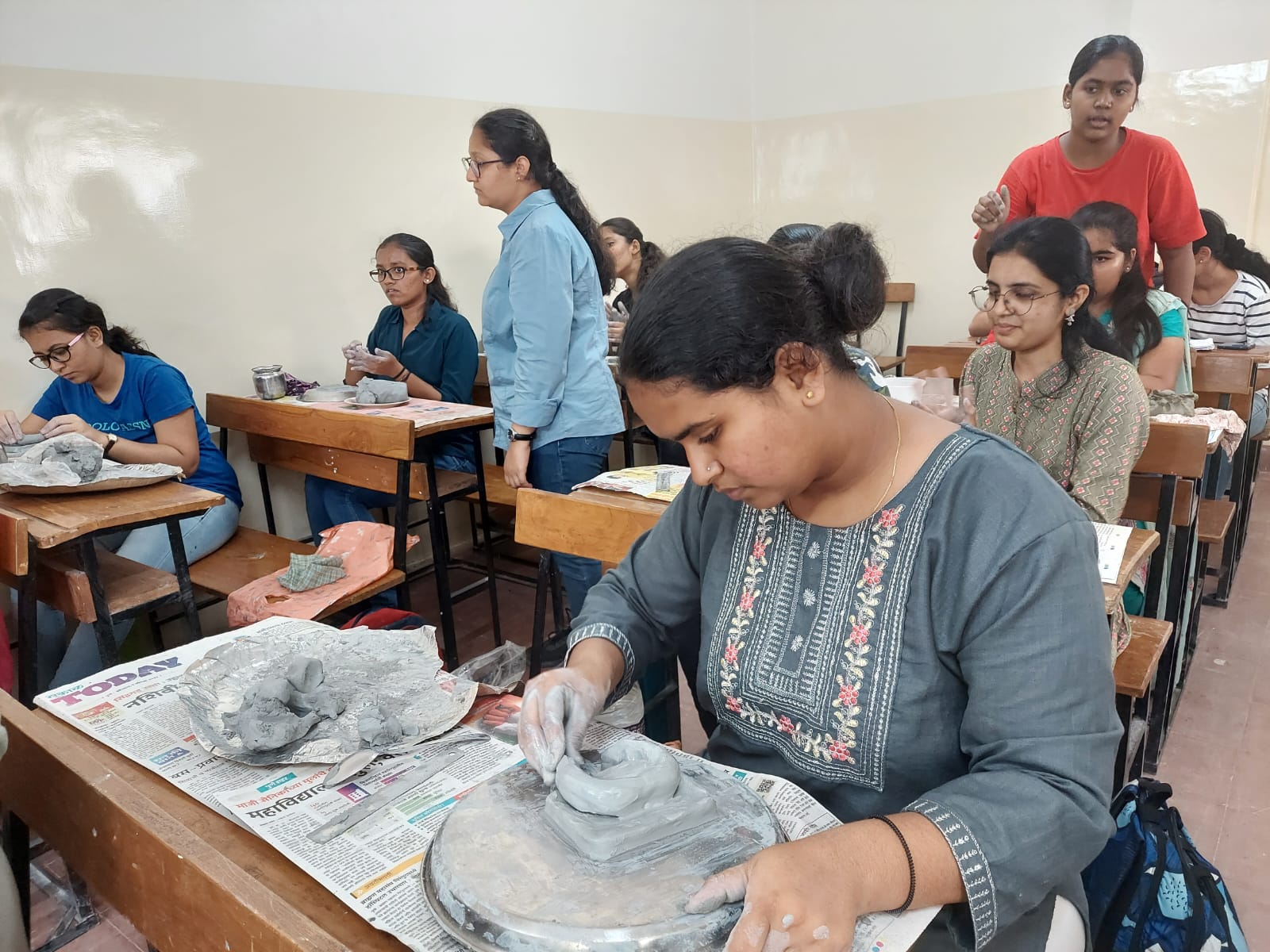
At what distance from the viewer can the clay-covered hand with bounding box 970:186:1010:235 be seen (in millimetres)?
2607

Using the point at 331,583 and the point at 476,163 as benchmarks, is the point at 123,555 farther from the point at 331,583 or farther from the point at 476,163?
the point at 476,163

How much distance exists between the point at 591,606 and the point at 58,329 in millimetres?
2138

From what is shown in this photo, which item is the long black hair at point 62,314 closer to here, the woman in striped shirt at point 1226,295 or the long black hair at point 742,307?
the long black hair at point 742,307

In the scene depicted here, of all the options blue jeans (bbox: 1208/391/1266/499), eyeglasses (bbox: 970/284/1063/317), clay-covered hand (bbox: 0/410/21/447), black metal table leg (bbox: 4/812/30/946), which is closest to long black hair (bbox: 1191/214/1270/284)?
blue jeans (bbox: 1208/391/1266/499)

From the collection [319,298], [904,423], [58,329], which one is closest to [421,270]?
[319,298]

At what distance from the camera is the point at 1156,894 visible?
1283 millimetres

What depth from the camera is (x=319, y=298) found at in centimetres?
343

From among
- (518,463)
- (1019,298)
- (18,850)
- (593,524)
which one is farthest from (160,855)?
(1019,298)

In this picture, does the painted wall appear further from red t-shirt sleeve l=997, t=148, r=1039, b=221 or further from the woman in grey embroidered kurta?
red t-shirt sleeve l=997, t=148, r=1039, b=221

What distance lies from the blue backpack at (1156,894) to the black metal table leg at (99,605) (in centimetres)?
205

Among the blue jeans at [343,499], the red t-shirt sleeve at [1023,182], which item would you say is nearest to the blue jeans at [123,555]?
the blue jeans at [343,499]

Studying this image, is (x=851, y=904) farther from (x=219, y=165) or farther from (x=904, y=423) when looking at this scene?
(x=219, y=165)

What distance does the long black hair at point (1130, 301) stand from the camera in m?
2.38

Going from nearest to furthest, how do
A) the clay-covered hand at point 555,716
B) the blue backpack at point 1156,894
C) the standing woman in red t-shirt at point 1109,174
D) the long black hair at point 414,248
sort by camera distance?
the clay-covered hand at point 555,716 < the blue backpack at point 1156,894 < the standing woman in red t-shirt at point 1109,174 < the long black hair at point 414,248
